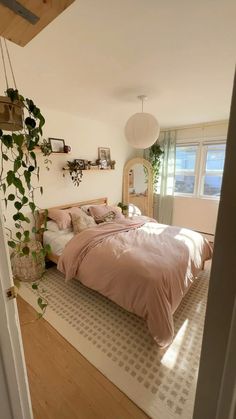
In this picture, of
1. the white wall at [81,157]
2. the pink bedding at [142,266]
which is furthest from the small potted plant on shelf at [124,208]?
the pink bedding at [142,266]

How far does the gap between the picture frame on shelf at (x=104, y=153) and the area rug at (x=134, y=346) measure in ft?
8.08

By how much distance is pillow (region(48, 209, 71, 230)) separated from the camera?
290 centimetres

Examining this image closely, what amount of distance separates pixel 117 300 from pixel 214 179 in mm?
3240

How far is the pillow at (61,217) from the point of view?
9.51 feet

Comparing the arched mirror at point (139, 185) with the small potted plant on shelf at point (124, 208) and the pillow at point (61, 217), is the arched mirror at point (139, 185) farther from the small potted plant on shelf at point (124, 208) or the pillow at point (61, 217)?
the pillow at point (61, 217)

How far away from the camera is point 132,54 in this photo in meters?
1.50

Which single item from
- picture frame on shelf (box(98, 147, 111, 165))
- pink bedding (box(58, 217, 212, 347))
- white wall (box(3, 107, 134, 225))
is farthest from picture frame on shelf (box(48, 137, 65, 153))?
pink bedding (box(58, 217, 212, 347))

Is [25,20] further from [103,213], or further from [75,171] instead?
[103,213]

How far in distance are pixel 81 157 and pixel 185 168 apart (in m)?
2.28

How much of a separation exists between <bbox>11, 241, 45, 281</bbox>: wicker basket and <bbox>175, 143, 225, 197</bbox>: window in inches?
127

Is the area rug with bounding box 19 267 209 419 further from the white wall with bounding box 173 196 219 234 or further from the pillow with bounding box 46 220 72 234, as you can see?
the white wall with bounding box 173 196 219 234

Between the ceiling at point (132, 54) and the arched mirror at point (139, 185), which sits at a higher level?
the ceiling at point (132, 54)

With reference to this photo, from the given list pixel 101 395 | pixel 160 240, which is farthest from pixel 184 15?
pixel 101 395

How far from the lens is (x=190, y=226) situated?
4316 millimetres
